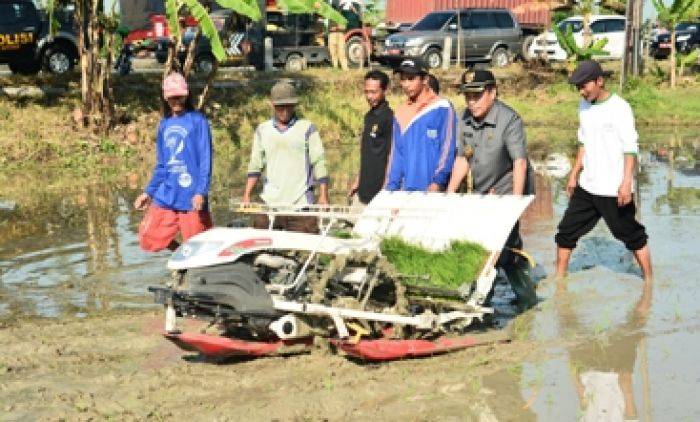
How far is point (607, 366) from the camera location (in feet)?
23.4

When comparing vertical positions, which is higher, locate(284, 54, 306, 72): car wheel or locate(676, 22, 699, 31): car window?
locate(676, 22, 699, 31): car window

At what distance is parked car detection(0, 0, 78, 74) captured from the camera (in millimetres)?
23312

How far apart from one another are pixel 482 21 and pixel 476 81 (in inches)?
976

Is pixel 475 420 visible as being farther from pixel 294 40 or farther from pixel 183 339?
pixel 294 40

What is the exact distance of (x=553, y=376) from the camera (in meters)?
6.95

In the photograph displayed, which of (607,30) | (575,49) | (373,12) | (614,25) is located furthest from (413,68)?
(373,12)

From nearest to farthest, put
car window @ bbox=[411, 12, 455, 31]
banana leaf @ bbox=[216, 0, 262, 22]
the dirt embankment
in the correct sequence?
1. the dirt embankment
2. banana leaf @ bbox=[216, 0, 262, 22]
3. car window @ bbox=[411, 12, 455, 31]

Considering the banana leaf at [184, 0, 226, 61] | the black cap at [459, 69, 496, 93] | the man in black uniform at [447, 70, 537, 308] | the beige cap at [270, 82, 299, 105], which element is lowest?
the man in black uniform at [447, 70, 537, 308]

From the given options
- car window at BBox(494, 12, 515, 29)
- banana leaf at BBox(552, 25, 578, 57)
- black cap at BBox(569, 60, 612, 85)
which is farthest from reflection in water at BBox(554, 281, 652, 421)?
car window at BBox(494, 12, 515, 29)

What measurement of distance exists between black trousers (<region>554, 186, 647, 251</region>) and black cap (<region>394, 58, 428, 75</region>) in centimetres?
169

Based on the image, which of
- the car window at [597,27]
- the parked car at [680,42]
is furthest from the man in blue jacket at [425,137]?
the parked car at [680,42]

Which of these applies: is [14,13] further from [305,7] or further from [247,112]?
[305,7]

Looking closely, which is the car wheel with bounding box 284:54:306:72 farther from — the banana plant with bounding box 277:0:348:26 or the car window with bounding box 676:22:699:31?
the car window with bounding box 676:22:699:31

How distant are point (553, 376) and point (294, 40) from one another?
24.2 m
